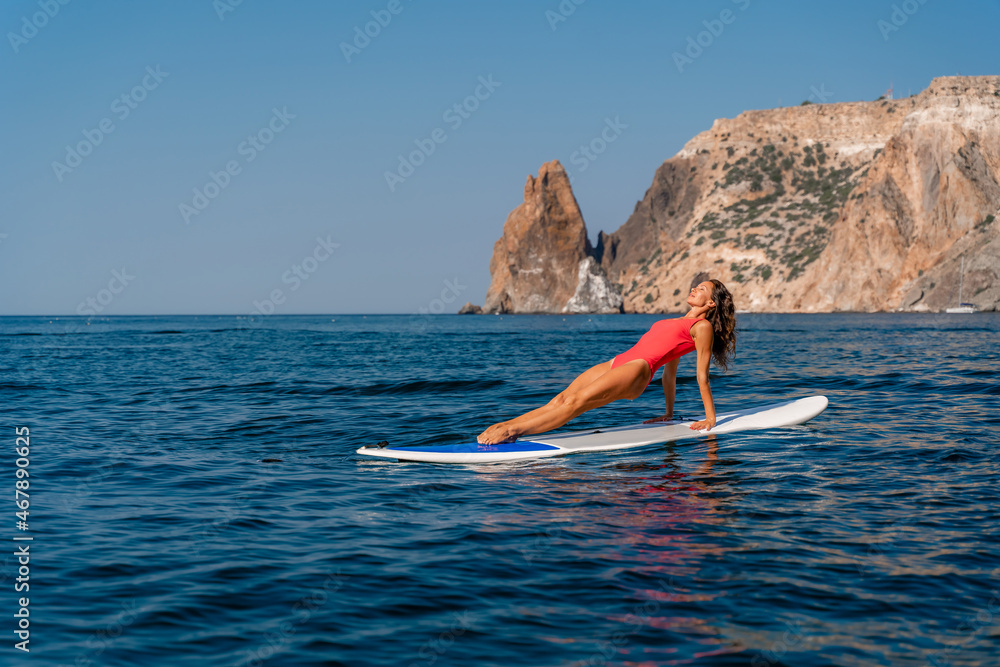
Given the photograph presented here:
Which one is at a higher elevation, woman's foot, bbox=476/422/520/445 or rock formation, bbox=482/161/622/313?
rock formation, bbox=482/161/622/313

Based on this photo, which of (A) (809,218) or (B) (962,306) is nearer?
(B) (962,306)

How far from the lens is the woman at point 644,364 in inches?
388

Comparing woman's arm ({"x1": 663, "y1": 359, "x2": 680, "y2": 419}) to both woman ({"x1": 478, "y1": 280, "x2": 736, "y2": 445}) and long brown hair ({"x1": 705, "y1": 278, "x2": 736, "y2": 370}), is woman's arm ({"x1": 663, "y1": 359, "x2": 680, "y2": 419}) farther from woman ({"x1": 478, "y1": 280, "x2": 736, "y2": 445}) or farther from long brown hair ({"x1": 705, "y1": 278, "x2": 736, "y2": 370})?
long brown hair ({"x1": 705, "y1": 278, "x2": 736, "y2": 370})

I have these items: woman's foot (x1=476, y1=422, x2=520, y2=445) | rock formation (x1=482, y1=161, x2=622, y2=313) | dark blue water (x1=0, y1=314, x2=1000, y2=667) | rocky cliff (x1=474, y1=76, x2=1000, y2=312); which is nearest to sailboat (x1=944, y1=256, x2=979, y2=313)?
rocky cliff (x1=474, y1=76, x2=1000, y2=312)

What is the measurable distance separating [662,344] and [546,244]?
166m

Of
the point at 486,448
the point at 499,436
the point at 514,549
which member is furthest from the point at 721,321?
the point at 514,549

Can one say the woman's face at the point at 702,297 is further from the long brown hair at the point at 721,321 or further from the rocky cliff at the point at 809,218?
the rocky cliff at the point at 809,218

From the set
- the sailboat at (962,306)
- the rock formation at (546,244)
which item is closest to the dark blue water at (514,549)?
the sailboat at (962,306)

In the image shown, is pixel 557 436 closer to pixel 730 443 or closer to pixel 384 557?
pixel 730 443

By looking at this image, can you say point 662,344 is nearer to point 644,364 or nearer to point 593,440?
point 644,364

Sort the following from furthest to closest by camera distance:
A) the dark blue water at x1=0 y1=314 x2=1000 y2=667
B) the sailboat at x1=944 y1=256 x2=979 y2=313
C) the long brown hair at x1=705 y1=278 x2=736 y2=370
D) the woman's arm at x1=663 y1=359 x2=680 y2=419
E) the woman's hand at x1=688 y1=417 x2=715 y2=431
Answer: the sailboat at x1=944 y1=256 x2=979 y2=313 < the woman's arm at x1=663 y1=359 x2=680 y2=419 < the woman's hand at x1=688 y1=417 x2=715 y2=431 < the long brown hair at x1=705 y1=278 x2=736 y2=370 < the dark blue water at x1=0 y1=314 x2=1000 y2=667

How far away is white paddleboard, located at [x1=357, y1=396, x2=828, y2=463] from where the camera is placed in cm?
965

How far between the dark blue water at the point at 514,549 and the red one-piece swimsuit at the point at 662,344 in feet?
4.04

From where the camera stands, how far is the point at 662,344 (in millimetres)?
10133
